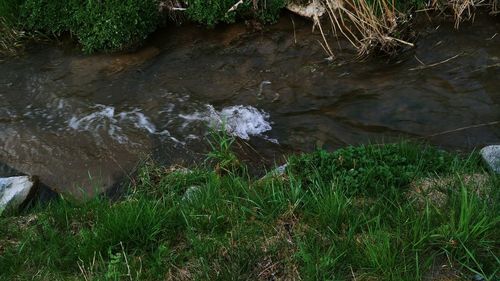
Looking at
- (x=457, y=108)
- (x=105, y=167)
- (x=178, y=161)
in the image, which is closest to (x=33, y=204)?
(x=105, y=167)

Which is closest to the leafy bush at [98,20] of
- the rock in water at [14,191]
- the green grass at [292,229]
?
the rock in water at [14,191]

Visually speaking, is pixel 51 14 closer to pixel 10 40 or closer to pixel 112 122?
pixel 10 40

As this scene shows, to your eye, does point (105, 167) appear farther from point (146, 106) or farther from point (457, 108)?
point (457, 108)

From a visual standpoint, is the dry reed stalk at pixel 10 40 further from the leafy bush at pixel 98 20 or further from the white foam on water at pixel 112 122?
the white foam on water at pixel 112 122

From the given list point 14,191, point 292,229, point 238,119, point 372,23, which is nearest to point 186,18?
point 238,119

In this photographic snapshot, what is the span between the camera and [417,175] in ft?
12.3

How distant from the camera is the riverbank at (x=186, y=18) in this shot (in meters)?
6.43

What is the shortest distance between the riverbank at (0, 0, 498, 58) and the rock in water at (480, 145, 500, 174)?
2.48 meters

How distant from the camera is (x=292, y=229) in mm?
3271

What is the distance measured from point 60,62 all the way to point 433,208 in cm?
543

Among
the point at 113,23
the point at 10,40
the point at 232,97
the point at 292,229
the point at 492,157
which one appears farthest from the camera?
the point at 10,40

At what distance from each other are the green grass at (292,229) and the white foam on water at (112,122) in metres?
1.84

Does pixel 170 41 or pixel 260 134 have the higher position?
pixel 170 41

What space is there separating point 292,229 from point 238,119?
8.67 ft
